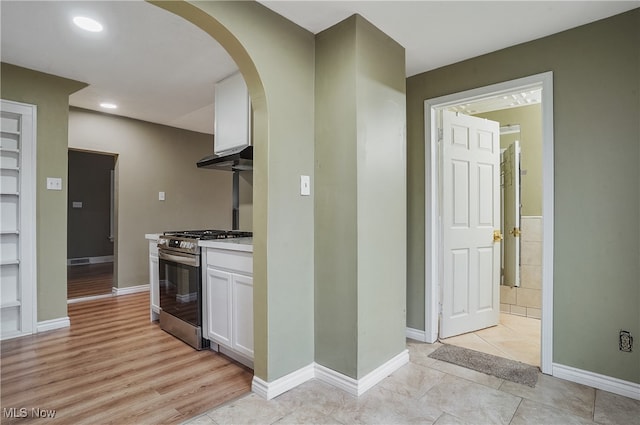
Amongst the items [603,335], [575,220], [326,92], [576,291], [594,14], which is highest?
[594,14]

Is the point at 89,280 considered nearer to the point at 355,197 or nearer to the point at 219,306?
the point at 219,306

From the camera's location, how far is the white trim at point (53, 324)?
325 centimetres

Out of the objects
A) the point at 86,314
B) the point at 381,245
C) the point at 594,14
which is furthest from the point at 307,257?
the point at 86,314

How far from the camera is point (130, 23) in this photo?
2.30 m

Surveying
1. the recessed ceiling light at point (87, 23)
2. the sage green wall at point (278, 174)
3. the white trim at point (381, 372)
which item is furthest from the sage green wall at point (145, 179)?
the white trim at point (381, 372)

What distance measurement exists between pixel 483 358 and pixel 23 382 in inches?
126

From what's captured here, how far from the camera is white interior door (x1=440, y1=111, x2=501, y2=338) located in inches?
120

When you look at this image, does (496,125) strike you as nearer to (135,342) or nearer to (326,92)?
(326,92)

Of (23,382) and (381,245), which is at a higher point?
(381,245)

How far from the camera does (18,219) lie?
3.13 metres

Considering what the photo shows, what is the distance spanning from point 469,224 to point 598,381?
144 cm

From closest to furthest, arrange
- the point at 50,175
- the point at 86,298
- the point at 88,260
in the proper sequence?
the point at 50,175 → the point at 86,298 → the point at 88,260

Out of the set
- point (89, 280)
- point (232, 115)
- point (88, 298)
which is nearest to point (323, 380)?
point (232, 115)

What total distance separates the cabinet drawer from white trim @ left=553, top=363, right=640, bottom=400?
7.14 feet
